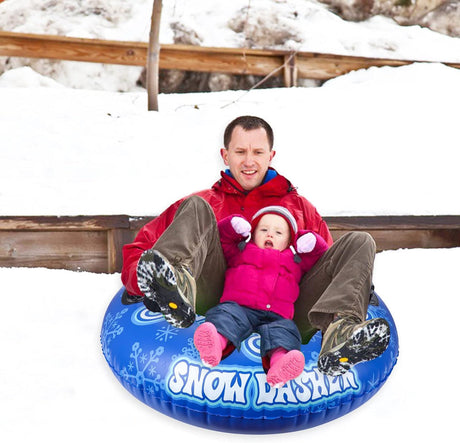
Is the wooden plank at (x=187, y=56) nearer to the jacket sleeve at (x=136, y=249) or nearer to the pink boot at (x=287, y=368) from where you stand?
the jacket sleeve at (x=136, y=249)

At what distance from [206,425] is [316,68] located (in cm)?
440

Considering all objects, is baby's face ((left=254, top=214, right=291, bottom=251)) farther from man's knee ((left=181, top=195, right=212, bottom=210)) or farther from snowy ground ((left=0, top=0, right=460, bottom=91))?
snowy ground ((left=0, top=0, right=460, bottom=91))

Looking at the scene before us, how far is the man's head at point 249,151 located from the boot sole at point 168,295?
0.77 m

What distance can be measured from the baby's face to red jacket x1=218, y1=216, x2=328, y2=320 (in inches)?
1.3

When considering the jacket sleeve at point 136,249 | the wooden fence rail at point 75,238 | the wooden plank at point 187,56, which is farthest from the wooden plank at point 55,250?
the wooden plank at point 187,56

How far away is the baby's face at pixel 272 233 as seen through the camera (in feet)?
5.98

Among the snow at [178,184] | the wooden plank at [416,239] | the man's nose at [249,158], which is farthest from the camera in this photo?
the wooden plank at [416,239]

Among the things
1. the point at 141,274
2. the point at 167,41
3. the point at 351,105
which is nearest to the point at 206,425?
the point at 141,274

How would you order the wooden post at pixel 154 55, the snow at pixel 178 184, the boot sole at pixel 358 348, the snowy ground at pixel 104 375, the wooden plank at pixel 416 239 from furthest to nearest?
1. the wooden post at pixel 154 55
2. the wooden plank at pixel 416 239
3. the snow at pixel 178 184
4. the snowy ground at pixel 104 375
5. the boot sole at pixel 358 348

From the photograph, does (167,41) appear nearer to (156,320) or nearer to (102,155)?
(102,155)

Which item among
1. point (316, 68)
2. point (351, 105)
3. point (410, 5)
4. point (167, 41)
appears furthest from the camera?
point (410, 5)

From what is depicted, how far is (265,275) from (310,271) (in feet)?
0.64

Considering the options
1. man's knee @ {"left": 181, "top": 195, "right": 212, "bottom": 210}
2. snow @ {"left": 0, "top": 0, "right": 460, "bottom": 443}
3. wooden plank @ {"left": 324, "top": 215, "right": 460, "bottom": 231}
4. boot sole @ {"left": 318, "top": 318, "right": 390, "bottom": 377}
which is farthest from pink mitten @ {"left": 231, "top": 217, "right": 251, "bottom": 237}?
wooden plank @ {"left": 324, "top": 215, "right": 460, "bottom": 231}

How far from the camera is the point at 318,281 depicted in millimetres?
1727
